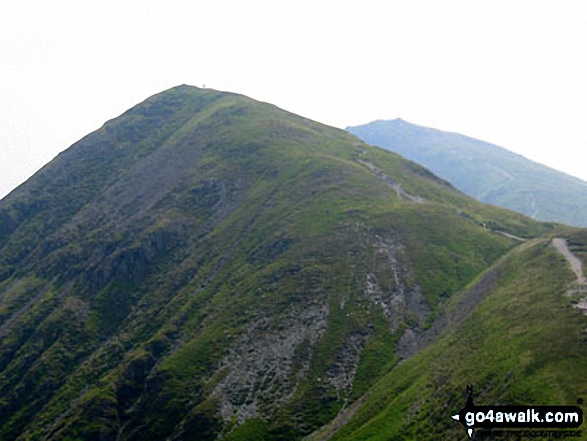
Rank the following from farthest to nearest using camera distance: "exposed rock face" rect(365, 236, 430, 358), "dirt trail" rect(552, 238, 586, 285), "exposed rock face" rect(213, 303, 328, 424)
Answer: "exposed rock face" rect(365, 236, 430, 358)
"exposed rock face" rect(213, 303, 328, 424)
"dirt trail" rect(552, 238, 586, 285)

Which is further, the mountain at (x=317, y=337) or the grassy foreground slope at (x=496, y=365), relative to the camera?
the mountain at (x=317, y=337)

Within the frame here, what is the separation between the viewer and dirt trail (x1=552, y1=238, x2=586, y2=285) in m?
104

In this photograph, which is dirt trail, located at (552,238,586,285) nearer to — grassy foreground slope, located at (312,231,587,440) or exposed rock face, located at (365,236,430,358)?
grassy foreground slope, located at (312,231,587,440)

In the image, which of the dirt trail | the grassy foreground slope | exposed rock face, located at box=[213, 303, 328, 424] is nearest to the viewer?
the grassy foreground slope

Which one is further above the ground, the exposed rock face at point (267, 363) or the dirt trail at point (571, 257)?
the exposed rock face at point (267, 363)

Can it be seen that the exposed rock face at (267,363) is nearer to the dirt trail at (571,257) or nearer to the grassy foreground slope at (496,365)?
the grassy foreground slope at (496,365)

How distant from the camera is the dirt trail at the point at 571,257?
340 feet

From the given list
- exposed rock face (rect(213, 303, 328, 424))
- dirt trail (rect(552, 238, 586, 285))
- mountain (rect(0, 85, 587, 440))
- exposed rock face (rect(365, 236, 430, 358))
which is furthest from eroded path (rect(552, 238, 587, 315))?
exposed rock face (rect(213, 303, 328, 424))

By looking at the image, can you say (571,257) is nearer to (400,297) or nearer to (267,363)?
(400,297)

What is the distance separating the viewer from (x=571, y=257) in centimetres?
12162

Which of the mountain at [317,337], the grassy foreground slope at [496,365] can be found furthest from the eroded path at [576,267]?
the mountain at [317,337]

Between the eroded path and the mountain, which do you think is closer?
the mountain

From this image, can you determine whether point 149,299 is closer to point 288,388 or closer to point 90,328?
point 90,328

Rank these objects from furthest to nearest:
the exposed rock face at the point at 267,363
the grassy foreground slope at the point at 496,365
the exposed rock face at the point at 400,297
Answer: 1. the exposed rock face at the point at 400,297
2. the exposed rock face at the point at 267,363
3. the grassy foreground slope at the point at 496,365
